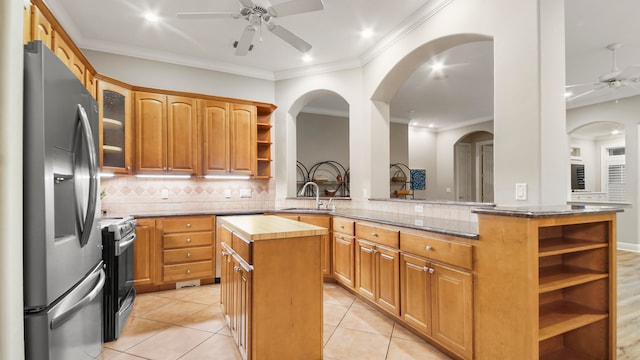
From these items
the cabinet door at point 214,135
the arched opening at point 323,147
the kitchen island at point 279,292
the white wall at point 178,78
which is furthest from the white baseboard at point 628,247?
the cabinet door at point 214,135

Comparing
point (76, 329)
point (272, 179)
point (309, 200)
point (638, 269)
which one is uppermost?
point (272, 179)

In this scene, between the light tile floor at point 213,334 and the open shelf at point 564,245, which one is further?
the light tile floor at point 213,334

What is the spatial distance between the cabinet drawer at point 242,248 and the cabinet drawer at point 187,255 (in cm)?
162

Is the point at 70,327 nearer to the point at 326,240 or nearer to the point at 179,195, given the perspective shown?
the point at 326,240

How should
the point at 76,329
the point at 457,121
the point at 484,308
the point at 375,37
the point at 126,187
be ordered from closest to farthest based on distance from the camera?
the point at 76,329
the point at 484,308
the point at 375,37
the point at 126,187
the point at 457,121

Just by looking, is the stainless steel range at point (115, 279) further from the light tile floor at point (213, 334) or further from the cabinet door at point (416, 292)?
the cabinet door at point (416, 292)

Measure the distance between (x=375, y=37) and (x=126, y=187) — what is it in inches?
139

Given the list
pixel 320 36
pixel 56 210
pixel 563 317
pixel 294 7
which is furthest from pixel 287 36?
pixel 563 317

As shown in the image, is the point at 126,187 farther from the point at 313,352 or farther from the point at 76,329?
the point at 313,352

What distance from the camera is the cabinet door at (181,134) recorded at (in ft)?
12.7

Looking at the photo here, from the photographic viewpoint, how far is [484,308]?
1.83 meters

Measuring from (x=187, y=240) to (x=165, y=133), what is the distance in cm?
136

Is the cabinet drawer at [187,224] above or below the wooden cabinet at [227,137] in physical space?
below

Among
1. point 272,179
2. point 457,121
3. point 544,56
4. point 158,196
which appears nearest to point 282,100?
point 272,179
